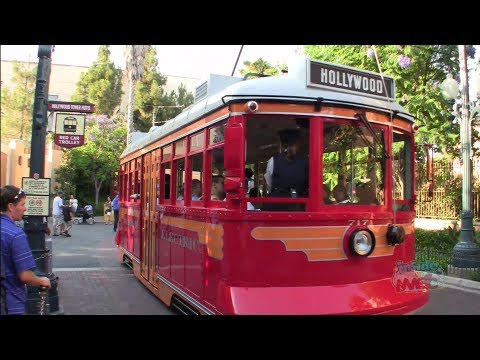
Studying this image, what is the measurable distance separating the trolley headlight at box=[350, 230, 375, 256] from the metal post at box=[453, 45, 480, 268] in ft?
21.6

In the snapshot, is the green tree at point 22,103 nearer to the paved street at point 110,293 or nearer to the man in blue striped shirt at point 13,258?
the man in blue striped shirt at point 13,258

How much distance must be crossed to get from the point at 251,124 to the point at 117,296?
4.93 metres

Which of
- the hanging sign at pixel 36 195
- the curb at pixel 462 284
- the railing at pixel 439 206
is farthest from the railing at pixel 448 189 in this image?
the hanging sign at pixel 36 195

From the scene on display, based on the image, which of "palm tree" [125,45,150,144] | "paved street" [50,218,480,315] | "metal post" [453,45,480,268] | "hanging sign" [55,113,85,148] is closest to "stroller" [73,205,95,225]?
"palm tree" [125,45,150,144]

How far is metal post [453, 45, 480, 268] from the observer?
33.1ft

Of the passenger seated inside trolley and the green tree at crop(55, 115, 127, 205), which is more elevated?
the green tree at crop(55, 115, 127, 205)

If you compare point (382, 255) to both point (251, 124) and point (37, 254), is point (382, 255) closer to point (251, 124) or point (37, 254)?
point (251, 124)

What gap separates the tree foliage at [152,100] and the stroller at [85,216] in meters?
9.88

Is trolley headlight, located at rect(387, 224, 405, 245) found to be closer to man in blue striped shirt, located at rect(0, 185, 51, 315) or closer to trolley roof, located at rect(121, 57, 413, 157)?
trolley roof, located at rect(121, 57, 413, 157)

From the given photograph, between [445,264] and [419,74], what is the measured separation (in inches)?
216

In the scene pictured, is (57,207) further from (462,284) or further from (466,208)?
(462,284)

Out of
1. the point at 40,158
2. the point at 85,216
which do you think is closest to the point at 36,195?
the point at 40,158

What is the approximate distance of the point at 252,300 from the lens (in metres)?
4.25

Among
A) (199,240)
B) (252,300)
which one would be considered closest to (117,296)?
(199,240)
